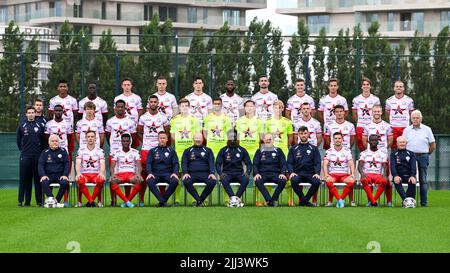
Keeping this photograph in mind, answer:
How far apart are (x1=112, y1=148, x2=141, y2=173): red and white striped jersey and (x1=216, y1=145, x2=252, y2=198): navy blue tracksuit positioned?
1.58 metres

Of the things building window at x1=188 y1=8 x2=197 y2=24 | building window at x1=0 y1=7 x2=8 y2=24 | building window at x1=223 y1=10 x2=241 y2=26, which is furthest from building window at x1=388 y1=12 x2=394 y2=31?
building window at x1=0 y1=7 x2=8 y2=24

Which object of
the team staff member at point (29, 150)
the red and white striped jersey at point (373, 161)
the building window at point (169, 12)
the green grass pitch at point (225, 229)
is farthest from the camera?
the building window at point (169, 12)

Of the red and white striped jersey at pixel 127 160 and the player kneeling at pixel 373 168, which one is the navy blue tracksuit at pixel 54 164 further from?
the player kneeling at pixel 373 168

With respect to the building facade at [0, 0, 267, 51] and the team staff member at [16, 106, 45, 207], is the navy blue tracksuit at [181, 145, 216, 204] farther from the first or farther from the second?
the building facade at [0, 0, 267, 51]

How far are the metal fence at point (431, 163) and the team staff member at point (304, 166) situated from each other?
1024 centimetres

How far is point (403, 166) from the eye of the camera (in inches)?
878

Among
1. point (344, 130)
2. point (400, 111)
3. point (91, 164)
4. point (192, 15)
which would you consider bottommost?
point (91, 164)

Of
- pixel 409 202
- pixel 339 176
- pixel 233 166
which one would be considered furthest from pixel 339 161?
pixel 233 166

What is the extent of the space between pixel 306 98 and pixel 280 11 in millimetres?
71137

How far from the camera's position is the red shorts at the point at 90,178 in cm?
2203

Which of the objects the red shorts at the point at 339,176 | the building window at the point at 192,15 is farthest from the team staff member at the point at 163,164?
the building window at the point at 192,15

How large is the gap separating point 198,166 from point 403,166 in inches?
154

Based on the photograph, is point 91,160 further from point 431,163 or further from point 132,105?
point 431,163
